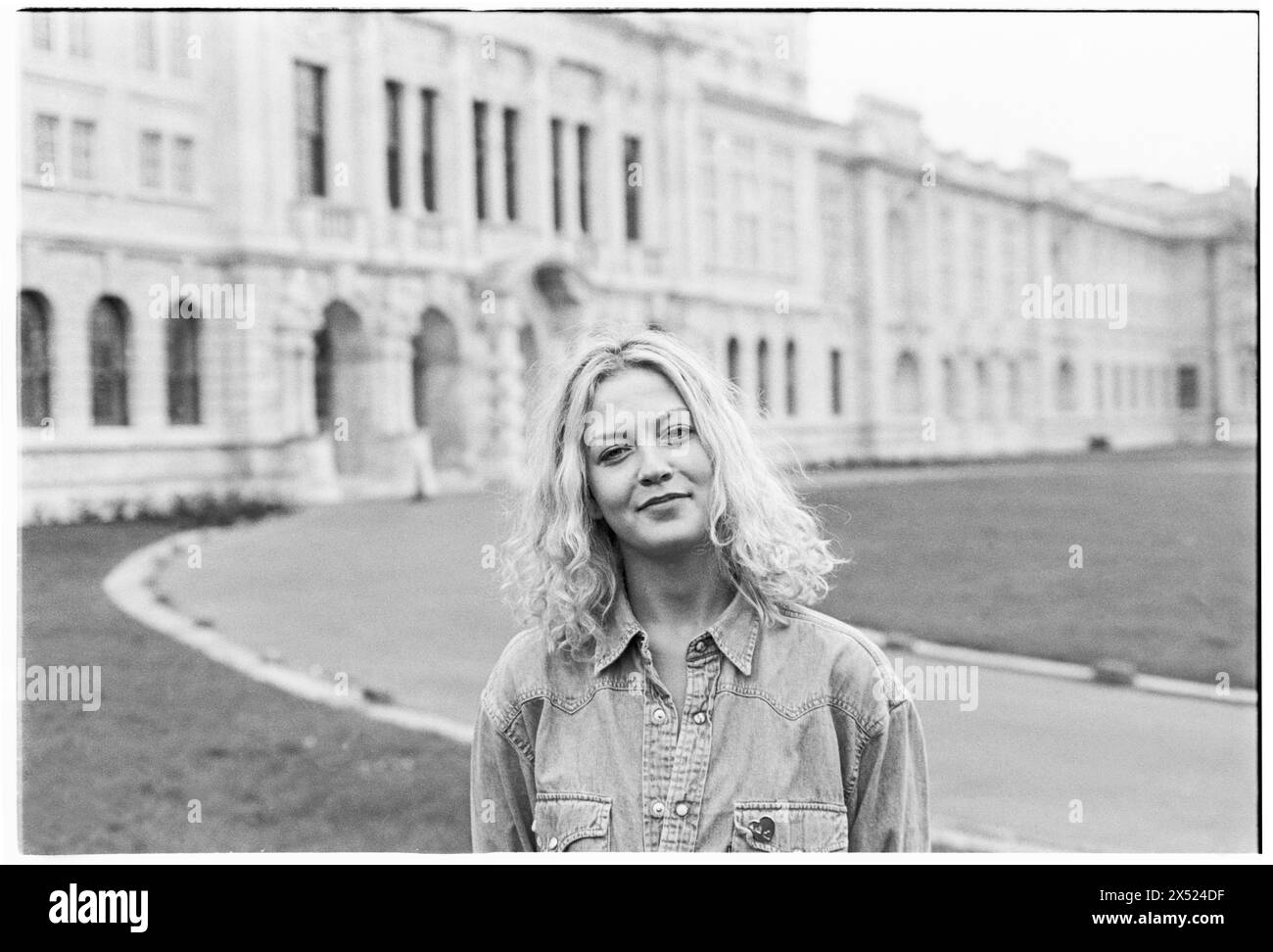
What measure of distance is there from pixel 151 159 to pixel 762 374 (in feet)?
12.5

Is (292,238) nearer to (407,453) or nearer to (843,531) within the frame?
(407,453)

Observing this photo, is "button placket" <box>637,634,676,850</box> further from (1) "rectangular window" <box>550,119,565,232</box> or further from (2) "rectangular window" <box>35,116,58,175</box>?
(1) "rectangular window" <box>550,119,565,232</box>

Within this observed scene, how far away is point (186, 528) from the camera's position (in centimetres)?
710

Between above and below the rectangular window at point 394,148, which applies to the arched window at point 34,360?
below

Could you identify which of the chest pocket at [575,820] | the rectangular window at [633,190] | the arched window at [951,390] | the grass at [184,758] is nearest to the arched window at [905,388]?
the arched window at [951,390]

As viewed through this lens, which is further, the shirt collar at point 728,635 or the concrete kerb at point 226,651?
the concrete kerb at point 226,651

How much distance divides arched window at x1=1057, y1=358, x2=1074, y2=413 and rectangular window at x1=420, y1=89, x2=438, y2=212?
384cm

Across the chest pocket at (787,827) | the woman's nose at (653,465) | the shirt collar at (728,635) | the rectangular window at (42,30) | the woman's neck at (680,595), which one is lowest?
the chest pocket at (787,827)

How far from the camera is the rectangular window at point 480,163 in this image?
835 cm

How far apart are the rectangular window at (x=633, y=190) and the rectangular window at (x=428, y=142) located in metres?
1.21

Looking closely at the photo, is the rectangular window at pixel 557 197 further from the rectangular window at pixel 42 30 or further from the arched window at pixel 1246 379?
the arched window at pixel 1246 379
